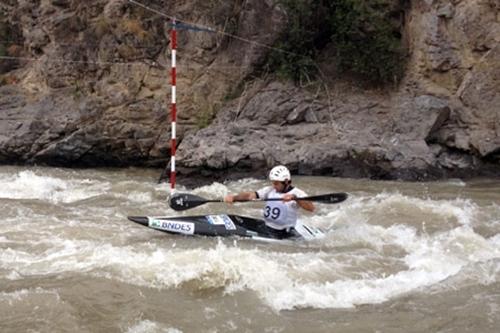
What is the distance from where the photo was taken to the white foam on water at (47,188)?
29.4 ft

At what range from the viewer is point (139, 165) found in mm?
12602

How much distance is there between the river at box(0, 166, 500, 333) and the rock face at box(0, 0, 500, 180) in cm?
250

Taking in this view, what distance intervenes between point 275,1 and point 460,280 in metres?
8.54

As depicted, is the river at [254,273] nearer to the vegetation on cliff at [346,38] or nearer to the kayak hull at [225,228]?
the kayak hull at [225,228]

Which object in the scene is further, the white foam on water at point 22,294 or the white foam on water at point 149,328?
the white foam on water at point 22,294

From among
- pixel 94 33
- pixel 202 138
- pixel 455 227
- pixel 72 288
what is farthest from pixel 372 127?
pixel 72 288

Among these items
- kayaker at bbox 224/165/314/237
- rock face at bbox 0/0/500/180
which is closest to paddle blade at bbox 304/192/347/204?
kayaker at bbox 224/165/314/237

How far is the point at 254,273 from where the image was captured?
500 cm

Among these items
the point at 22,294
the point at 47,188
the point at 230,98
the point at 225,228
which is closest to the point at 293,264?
the point at 225,228

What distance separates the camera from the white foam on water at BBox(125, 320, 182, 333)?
13.0 feet

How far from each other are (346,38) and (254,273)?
8.03m

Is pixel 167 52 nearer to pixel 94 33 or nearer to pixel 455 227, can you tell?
pixel 94 33

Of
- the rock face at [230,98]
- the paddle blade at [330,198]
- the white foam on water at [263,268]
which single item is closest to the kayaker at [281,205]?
the paddle blade at [330,198]

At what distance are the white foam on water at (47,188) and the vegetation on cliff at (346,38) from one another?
4396 millimetres
